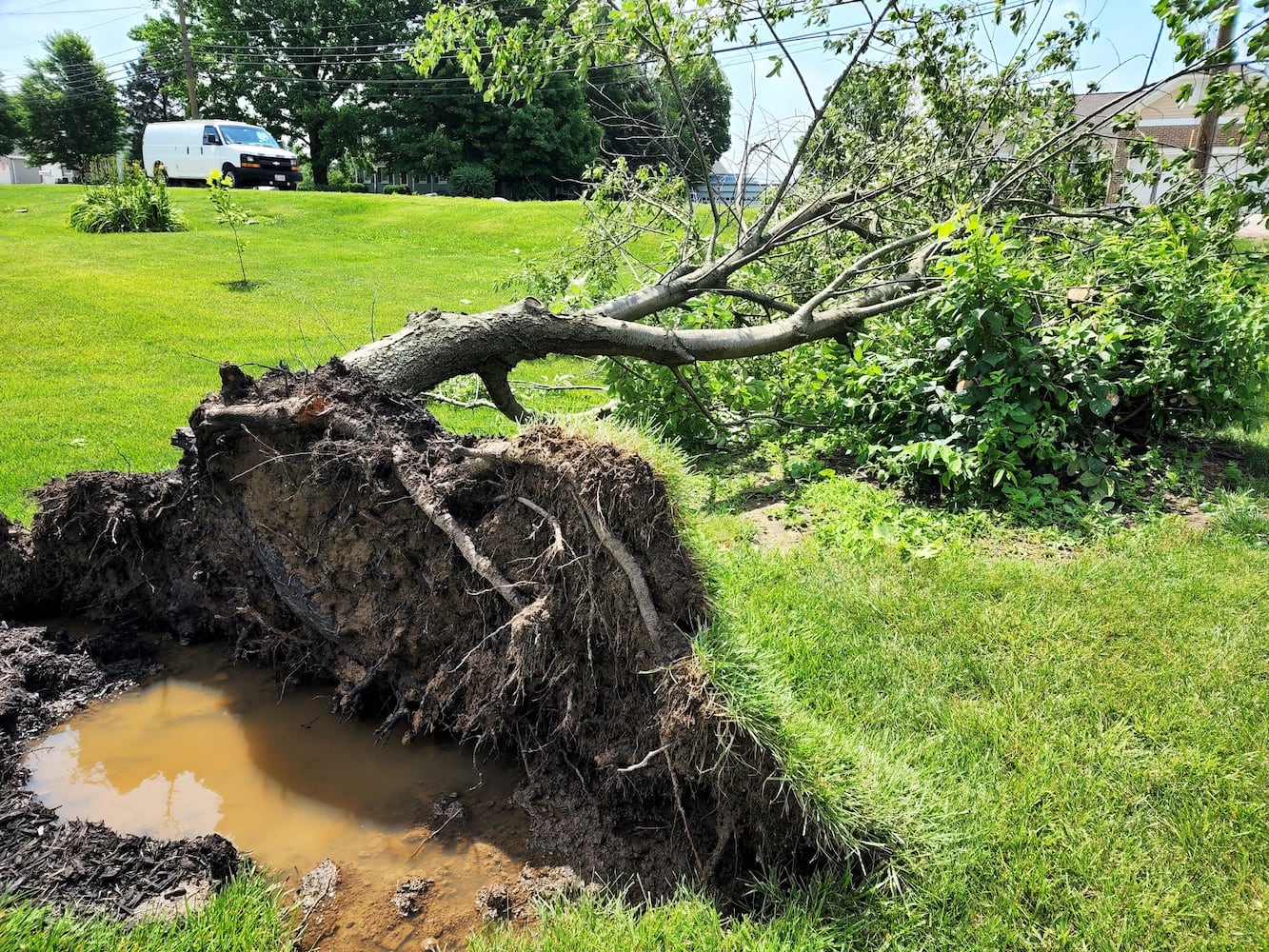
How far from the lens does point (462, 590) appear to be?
3223 millimetres

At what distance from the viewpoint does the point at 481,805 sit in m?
2.97

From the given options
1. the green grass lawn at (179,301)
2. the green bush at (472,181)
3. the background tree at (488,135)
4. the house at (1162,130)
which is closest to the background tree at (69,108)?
the background tree at (488,135)

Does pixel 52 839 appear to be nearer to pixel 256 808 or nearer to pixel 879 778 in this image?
pixel 256 808

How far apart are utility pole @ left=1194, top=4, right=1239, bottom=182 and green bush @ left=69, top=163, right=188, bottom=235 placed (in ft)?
61.7

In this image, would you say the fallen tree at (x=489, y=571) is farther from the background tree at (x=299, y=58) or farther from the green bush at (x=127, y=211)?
the background tree at (x=299, y=58)

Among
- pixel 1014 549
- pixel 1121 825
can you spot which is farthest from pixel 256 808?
pixel 1014 549

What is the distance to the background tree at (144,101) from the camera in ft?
189

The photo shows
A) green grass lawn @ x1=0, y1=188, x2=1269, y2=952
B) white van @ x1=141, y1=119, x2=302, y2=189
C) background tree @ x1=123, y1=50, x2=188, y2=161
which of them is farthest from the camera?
background tree @ x1=123, y1=50, x2=188, y2=161

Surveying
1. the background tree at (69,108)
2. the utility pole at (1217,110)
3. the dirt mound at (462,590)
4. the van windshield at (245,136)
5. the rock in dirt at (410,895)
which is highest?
the background tree at (69,108)

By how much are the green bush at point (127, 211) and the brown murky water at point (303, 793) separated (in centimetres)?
1771

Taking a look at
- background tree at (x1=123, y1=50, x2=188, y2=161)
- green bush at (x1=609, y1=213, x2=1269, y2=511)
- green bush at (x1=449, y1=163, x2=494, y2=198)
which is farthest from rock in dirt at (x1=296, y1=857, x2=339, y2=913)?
background tree at (x1=123, y1=50, x2=188, y2=161)

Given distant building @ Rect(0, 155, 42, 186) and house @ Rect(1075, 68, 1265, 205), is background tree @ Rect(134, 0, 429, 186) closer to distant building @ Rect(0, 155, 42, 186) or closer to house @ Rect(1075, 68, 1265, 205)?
distant building @ Rect(0, 155, 42, 186)

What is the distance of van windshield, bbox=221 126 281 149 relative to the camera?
99.7ft

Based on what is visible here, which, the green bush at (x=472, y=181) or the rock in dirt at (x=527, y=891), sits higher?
the green bush at (x=472, y=181)
